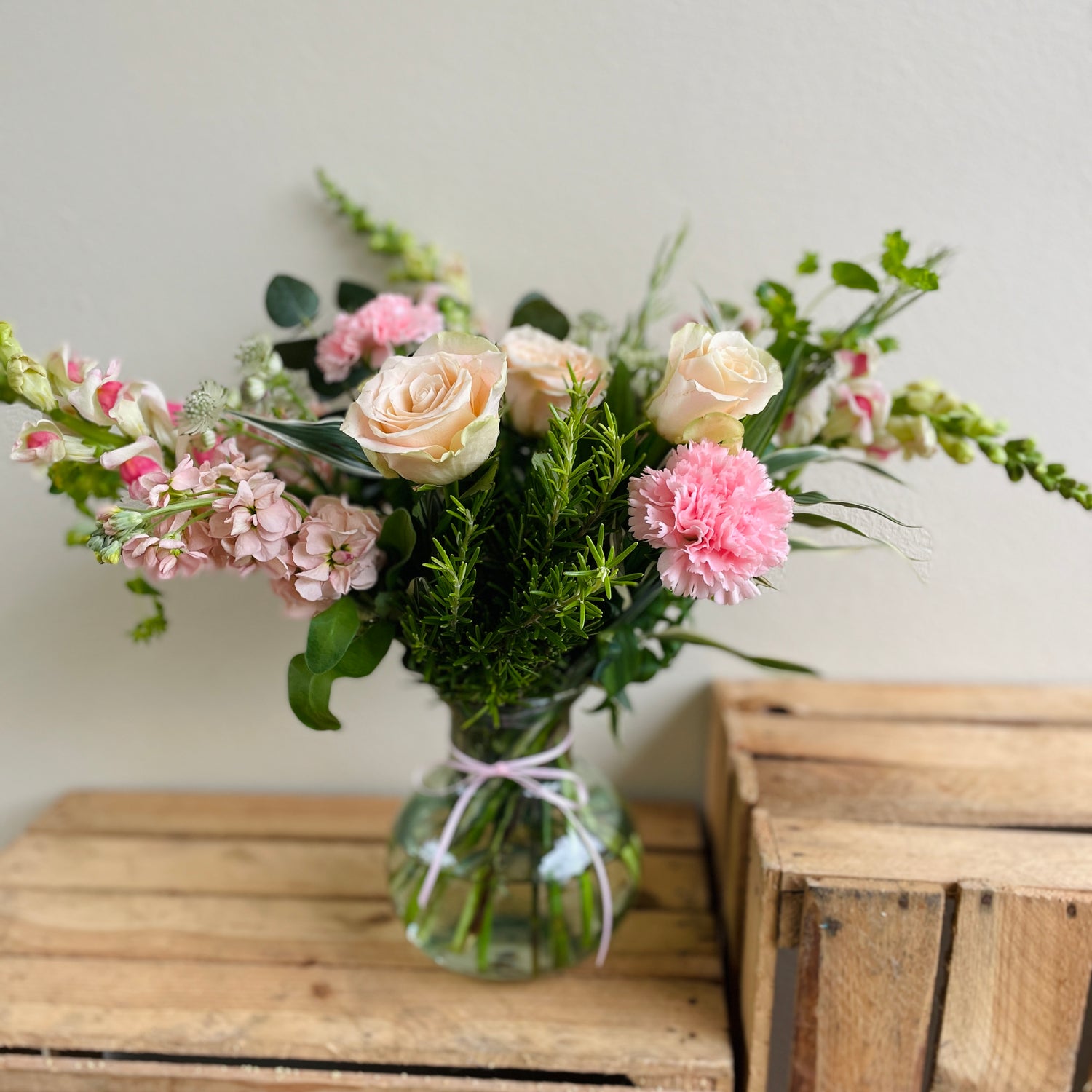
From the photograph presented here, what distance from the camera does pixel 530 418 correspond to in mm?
646

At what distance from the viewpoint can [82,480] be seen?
0.67m

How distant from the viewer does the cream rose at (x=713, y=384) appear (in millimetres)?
540

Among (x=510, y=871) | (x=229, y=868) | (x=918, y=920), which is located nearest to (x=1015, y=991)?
(x=918, y=920)

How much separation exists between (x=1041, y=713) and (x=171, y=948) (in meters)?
0.97

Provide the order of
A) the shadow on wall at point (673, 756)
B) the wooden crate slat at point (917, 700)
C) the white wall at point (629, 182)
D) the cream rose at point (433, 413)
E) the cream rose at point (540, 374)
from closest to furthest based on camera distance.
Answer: the cream rose at point (433, 413), the cream rose at point (540, 374), the white wall at point (629, 182), the wooden crate slat at point (917, 700), the shadow on wall at point (673, 756)

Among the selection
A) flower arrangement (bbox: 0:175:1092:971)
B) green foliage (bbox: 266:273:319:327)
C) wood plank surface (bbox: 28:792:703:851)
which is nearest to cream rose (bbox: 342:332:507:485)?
flower arrangement (bbox: 0:175:1092:971)

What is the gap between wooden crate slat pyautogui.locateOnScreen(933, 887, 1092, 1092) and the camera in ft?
2.13

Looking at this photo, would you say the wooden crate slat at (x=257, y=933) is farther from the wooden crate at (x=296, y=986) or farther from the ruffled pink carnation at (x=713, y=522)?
the ruffled pink carnation at (x=713, y=522)

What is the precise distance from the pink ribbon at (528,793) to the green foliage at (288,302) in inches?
16.8

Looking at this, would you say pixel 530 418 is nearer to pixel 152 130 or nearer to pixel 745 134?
pixel 745 134

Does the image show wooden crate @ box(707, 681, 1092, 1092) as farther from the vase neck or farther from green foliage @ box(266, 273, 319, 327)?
green foliage @ box(266, 273, 319, 327)

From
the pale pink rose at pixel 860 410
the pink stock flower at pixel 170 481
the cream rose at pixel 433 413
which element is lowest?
the pink stock flower at pixel 170 481

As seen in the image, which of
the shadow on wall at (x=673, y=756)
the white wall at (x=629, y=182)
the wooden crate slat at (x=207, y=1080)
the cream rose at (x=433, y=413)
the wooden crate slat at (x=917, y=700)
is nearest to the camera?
the cream rose at (x=433, y=413)

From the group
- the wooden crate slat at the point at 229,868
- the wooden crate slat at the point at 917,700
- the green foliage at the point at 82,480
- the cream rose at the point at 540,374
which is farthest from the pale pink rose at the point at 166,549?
the wooden crate slat at the point at 917,700
